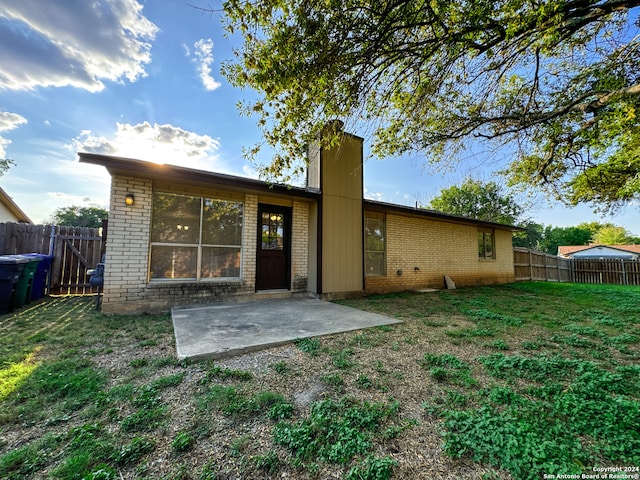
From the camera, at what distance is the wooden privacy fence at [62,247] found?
6.64 m

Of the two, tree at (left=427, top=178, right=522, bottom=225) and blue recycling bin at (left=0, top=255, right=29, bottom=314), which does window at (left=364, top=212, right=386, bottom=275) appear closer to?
blue recycling bin at (left=0, top=255, right=29, bottom=314)

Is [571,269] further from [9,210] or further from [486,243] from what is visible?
[9,210]

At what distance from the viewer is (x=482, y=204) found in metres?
27.0

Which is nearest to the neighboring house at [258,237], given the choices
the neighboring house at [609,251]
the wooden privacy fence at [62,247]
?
the wooden privacy fence at [62,247]

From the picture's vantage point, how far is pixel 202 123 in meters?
7.44

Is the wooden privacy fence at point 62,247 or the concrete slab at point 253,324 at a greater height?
the wooden privacy fence at point 62,247

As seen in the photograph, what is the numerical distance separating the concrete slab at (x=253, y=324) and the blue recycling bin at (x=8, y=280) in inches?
113

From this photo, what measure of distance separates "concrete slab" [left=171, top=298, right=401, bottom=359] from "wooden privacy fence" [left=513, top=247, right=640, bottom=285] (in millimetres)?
11822

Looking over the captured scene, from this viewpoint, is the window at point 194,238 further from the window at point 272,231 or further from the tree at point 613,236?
the tree at point 613,236

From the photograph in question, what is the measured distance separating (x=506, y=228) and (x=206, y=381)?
13.3 m

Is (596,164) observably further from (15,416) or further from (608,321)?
(15,416)

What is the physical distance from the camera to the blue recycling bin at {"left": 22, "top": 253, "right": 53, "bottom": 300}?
19.6 ft

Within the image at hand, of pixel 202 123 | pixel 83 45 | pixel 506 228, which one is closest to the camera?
pixel 83 45

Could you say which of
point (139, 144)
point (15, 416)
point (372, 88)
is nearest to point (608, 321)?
point (372, 88)
